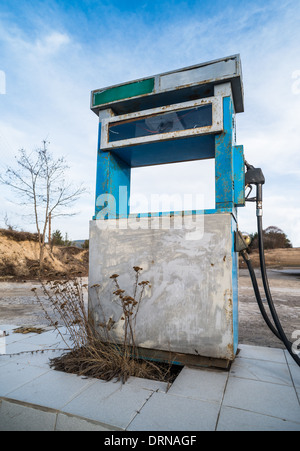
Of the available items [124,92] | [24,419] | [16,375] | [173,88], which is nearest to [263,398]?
[24,419]

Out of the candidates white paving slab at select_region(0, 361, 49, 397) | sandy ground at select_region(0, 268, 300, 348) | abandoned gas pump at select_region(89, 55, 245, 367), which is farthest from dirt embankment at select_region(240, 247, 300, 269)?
white paving slab at select_region(0, 361, 49, 397)

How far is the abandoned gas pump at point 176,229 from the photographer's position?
7.52 feet

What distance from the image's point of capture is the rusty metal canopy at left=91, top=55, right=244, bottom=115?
2539mm

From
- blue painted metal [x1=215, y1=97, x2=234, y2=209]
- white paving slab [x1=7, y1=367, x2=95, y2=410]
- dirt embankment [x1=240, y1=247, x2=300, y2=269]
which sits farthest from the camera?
dirt embankment [x1=240, y1=247, x2=300, y2=269]

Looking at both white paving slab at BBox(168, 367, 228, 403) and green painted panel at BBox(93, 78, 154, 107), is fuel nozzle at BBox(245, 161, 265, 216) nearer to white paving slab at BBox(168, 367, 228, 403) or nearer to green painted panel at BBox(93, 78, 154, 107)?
green painted panel at BBox(93, 78, 154, 107)

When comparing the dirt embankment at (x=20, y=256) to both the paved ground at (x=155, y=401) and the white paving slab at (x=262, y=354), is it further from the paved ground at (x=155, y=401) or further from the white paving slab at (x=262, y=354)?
the paved ground at (x=155, y=401)

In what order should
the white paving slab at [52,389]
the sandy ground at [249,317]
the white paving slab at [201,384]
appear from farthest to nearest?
the sandy ground at [249,317] < the white paving slab at [201,384] < the white paving slab at [52,389]

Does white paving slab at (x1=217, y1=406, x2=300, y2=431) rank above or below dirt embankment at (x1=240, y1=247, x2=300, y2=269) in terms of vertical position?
below

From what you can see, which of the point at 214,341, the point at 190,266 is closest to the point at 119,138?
the point at 190,266

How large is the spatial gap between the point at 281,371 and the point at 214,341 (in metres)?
0.61

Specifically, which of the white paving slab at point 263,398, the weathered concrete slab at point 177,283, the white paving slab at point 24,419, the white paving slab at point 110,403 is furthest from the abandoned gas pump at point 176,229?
the white paving slab at point 24,419

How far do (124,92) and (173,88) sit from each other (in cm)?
56

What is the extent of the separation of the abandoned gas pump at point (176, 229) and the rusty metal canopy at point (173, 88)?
10 mm

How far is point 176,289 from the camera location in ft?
7.85
